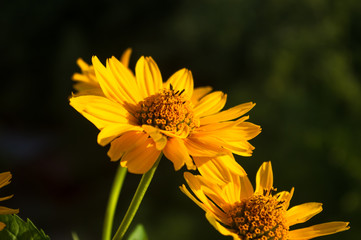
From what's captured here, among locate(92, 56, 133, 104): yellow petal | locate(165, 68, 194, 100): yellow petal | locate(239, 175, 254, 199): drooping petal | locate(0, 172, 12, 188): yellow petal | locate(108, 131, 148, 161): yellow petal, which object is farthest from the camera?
locate(165, 68, 194, 100): yellow petal

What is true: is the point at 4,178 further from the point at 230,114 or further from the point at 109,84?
the point at 230,114

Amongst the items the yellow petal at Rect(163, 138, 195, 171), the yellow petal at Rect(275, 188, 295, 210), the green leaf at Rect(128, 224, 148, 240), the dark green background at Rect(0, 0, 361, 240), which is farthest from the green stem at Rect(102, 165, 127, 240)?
the dark green background at Rect(0, 0, 361, 240)

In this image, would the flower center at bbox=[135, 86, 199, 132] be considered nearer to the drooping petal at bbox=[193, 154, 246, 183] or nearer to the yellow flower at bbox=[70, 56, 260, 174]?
the yellow flower at bbox=[70, 56, 260, 174]

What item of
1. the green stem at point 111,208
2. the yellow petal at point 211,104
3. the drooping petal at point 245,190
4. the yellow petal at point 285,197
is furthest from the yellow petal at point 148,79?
the yellow petal at point 285,197

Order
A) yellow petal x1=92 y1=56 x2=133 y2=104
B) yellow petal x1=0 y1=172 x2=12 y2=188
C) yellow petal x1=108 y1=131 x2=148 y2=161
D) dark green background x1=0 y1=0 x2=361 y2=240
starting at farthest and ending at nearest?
1. dark green background x1=0 y1=0 x2=361 y2=240
2. yellow petal x1=92 y1=56 x2=133 y2=104
3. yellow petal x1=108 y1=131 x2=148 y2=161
4. yellow petal x1=0 y1=172 x2=12 y2=188

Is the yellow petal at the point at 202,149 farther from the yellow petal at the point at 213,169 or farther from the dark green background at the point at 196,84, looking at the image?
the dark green background at the point at 196,84

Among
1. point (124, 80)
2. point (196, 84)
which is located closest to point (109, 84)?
point (124, 80)

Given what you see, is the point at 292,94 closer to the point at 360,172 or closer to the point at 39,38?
the point at 360,172
